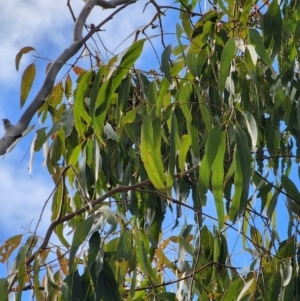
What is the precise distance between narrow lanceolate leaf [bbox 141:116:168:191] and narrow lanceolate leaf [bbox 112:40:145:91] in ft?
0.46

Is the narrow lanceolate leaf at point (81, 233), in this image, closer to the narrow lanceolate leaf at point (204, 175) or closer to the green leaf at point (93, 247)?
the green leaf at point (93, 247)

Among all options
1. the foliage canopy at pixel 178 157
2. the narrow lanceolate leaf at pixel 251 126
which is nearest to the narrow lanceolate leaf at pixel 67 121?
the foliage canopy at pixel 178 157

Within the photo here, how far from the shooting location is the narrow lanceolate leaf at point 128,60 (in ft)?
5.01

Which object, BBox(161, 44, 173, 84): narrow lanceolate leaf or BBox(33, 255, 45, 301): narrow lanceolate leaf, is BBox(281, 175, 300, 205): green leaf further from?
BBox(33, 255, 45, 301): narrow lanceolate leaf

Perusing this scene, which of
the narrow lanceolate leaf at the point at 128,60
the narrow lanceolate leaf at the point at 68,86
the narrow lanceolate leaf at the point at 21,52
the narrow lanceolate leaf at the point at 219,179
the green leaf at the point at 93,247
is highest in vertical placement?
the narrow lanceolate leaf at the point at 68,86

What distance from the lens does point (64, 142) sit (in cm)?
184

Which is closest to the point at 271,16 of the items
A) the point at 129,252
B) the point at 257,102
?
the point at 257,102

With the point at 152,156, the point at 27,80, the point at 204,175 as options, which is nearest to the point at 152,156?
the point at 152,156

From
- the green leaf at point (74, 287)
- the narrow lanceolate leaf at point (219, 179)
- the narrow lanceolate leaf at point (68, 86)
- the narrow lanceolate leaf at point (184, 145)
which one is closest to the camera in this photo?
the narrow lanceolate leaf at point (219, 179)

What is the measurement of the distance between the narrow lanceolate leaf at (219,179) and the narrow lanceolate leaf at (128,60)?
0.29 m

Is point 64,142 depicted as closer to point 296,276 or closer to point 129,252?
point 129,252

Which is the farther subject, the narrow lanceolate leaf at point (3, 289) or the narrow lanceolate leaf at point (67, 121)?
the narrow lanceolate leaf at point (67, 121)

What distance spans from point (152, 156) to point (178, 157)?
0.32 meters

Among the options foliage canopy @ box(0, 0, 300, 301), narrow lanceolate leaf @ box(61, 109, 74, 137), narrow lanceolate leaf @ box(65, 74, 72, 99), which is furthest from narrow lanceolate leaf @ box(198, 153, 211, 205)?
narrow lanceolate leaf @ box(65, 74, 72, 99)
